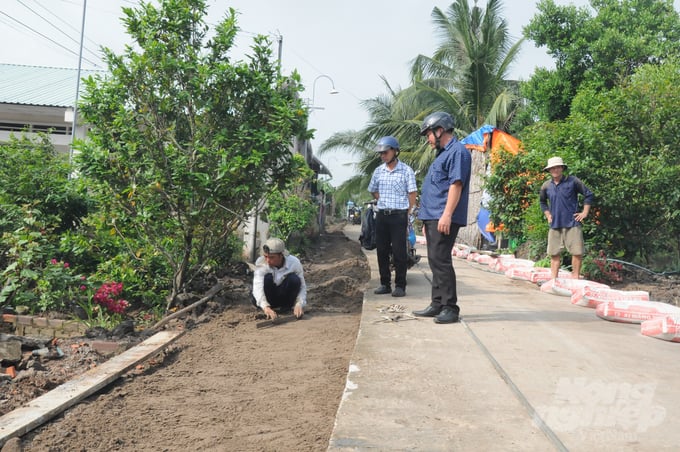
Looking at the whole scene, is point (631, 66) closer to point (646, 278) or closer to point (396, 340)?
point (646, 278)

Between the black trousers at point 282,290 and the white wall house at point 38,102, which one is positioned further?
the white wall house at point 38,102

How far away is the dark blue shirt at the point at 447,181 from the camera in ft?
14.5

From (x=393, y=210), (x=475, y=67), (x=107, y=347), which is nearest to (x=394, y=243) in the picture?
(x=393, y=210)

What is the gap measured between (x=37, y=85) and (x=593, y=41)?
18387mm

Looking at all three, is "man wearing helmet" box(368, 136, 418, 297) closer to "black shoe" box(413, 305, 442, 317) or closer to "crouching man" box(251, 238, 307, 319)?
"crouching man" box(251, 238, 307, 319)

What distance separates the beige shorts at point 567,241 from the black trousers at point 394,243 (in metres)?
2.35

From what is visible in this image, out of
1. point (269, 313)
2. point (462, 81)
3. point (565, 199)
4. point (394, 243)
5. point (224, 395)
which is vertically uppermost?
point (462, 81)

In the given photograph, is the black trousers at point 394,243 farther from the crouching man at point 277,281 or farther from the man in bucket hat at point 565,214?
the man in bucket hat at point 565,214

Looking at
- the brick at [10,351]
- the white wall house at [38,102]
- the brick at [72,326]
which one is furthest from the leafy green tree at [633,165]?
the white wall house at [38,102]

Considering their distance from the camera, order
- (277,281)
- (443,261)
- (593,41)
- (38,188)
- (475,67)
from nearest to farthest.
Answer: (443,261) < (277,281) < (38,188) < (593,41) < (475,67)

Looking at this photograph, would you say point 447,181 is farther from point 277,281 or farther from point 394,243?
point 277,281

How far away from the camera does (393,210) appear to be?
19.3 ft

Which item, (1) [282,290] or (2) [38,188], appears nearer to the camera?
(1) [282,290]

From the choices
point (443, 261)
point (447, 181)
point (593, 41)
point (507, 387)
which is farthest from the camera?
point (593, 41)
